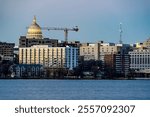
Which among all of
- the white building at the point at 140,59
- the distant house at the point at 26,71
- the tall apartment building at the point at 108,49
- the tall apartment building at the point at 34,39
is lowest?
the distant house at the point at 26,71

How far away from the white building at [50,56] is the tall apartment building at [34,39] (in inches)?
97.3

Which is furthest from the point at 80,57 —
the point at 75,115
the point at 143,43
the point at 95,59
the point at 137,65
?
the point at 75,115

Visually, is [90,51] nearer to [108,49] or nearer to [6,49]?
[108,49]

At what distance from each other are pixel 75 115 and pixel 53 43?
1820 inches

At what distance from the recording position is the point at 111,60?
50.6m

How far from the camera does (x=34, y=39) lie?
176 feet

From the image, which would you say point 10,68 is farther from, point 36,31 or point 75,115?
point 75,115

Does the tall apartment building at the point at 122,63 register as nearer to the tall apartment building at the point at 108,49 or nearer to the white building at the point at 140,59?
the white building at the point at 140,59

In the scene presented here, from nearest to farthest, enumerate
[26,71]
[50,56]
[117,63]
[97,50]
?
[26,71]
[50,56]
[117,63]
[97,50]

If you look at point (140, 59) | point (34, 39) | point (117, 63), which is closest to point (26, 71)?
point (117, 63)

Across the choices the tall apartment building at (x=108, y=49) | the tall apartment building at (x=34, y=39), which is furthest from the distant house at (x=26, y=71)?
the tall apartment building at (x=108, y=49)

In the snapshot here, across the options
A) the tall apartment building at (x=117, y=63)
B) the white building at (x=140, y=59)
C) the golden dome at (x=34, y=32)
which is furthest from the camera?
the golden dome at (x=34, y=32)

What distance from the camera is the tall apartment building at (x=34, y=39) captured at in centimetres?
5186

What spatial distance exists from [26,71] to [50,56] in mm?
4523
